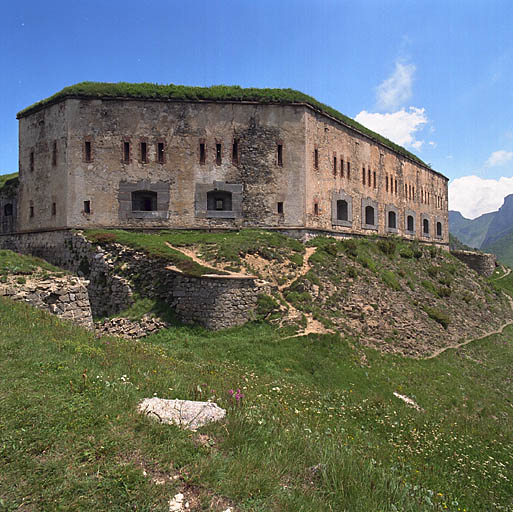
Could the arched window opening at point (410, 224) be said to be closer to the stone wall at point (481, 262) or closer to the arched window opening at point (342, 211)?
the stone wall at point (481, 262)

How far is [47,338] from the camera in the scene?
261 inches

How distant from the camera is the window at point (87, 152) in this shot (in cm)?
1906

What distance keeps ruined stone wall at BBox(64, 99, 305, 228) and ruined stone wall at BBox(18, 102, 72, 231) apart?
0.77m

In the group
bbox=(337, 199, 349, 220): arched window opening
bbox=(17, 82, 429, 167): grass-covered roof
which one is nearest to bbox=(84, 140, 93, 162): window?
bbox=(17, 82, 429, 167): grass-covered roof

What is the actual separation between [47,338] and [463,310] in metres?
21.7

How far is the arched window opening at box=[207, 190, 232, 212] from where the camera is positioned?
67.3ft

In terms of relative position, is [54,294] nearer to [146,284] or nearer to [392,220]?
[146,284]

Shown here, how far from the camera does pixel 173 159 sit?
64.0 feet

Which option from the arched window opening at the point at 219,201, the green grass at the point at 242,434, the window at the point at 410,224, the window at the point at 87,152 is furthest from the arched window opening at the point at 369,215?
the window at the point at 87,152

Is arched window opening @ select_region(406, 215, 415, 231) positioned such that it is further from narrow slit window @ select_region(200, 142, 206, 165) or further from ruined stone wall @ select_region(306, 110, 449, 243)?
narrow slit window @ select_region(200, 142, 206, 165)

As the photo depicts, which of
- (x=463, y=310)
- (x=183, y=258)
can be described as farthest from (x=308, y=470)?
(x=463, y=310)

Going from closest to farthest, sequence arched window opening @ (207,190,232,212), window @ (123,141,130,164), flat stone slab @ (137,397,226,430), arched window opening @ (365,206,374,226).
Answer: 1. flat stone slab @ (137,397,226,430)
2. window @ (123,141,130,164)
3. arched window opening @ (207,190,232,212)
4. arched window opening @ (365,206,374,226)

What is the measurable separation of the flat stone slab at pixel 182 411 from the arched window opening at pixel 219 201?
53.3 feet

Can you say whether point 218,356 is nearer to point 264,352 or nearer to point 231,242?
point 264,352
